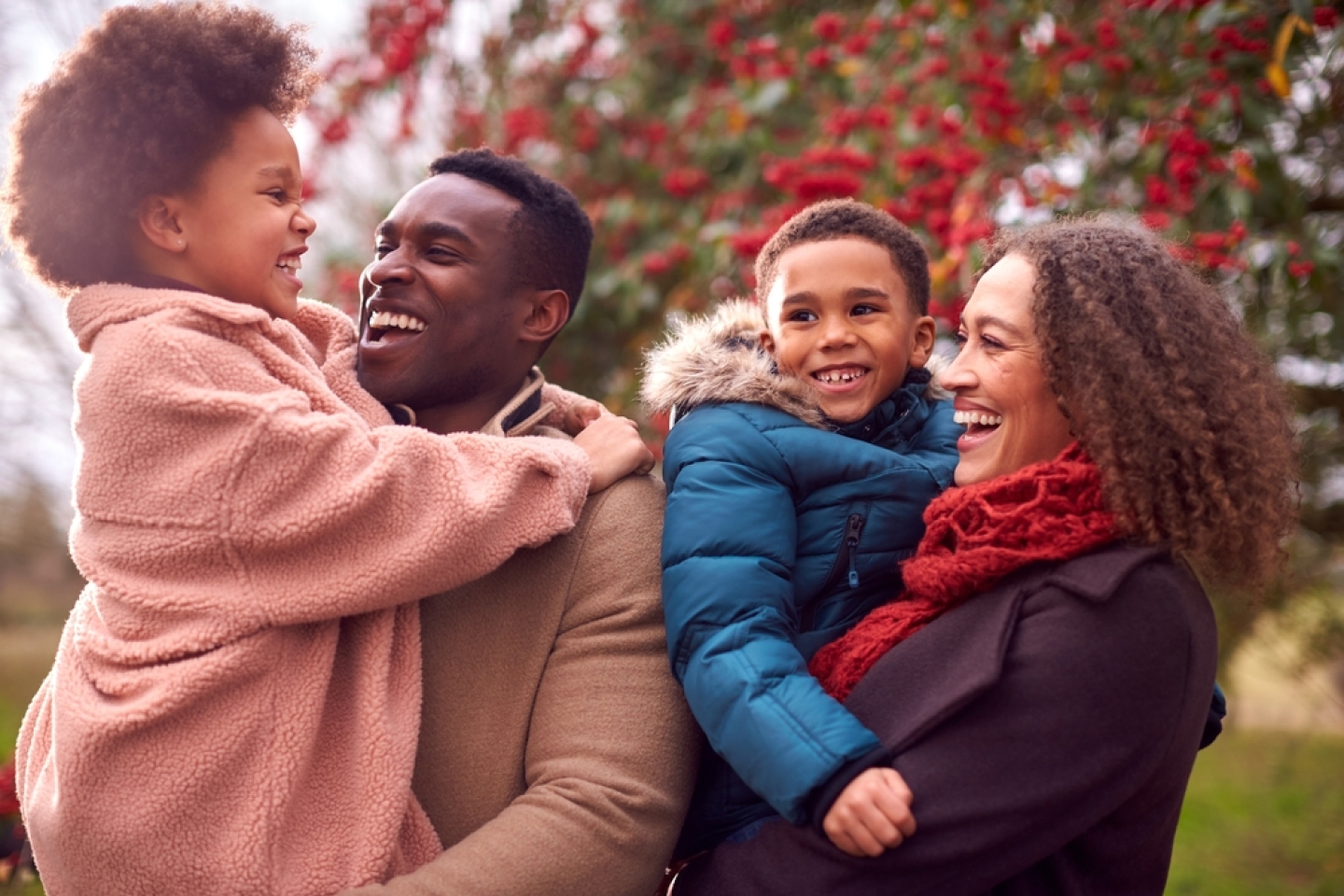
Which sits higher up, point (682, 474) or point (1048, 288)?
point (1048, 288)

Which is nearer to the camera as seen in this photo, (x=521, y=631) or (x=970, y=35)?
(x=521, y=631)

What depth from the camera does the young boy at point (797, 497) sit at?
166cm

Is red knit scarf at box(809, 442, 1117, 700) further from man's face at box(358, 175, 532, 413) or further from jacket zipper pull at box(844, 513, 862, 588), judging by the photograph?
man's face at box(358, 175, 532, 413)

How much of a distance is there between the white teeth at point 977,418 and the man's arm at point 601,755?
1.73 ft

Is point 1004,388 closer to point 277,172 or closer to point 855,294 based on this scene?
point 855,294

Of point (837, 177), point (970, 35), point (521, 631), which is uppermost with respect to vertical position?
point (970, 35)

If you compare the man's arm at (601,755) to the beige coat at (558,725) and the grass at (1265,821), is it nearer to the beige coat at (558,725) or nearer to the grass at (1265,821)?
the beige coat at (558,725)

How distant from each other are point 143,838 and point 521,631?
0.60m

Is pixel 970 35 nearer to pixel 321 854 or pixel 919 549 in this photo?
pixel 919 549

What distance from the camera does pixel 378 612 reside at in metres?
1.79

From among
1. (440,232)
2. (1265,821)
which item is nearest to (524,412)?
(440,232)

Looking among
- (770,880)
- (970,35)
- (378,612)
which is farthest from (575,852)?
(970,35)

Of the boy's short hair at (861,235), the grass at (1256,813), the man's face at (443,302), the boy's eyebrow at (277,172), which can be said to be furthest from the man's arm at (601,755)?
the grass at (1256,813)

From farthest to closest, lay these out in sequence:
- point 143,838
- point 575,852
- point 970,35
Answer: point 970,35 < point 575,852 < point 143,838
